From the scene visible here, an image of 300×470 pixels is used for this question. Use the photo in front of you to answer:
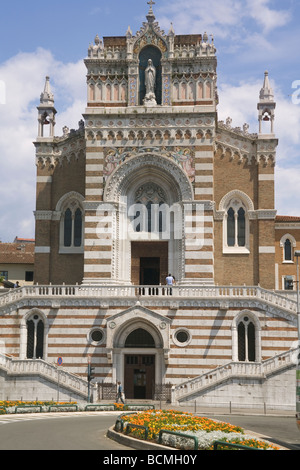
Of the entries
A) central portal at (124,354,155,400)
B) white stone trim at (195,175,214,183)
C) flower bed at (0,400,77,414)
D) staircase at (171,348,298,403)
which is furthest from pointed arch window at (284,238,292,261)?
flower bed at (0,400,77,414)

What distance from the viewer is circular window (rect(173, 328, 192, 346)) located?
143 feet

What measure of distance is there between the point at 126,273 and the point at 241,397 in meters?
12.4

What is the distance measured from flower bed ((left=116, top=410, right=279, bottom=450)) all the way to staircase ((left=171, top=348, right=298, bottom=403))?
40.9 ft

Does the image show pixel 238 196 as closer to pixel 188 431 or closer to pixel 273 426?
pixel 273 426

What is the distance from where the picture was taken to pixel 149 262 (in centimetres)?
5019

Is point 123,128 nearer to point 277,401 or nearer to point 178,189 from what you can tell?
point 178,189

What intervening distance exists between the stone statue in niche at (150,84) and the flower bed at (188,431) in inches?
1034

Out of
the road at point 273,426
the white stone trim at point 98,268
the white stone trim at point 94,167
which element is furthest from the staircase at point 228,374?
the white stone trim at point 94,167

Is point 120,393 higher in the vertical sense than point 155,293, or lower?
lower

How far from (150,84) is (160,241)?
11.2 metres

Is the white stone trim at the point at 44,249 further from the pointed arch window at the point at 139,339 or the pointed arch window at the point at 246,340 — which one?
the pointed arch window at the point at 246,340

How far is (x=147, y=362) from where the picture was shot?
145 feet

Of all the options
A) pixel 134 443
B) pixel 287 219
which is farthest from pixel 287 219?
pixel 134 443
